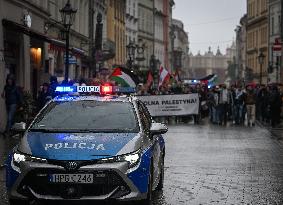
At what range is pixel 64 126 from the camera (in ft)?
33.4

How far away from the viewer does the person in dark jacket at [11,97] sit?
2291 centimetres

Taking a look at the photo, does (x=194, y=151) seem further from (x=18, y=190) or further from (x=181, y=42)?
(x=181, y=42)

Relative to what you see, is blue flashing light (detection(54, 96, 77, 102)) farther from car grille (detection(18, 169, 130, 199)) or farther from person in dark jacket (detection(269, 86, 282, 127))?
person in dark jacket (detection(269, 86, 282, 127))

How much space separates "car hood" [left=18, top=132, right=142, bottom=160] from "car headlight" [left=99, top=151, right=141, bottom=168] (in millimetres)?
43

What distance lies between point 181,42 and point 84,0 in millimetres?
118971

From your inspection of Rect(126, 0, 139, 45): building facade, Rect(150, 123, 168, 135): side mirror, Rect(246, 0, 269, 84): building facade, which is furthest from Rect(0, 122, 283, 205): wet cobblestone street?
Rect(246, 0, 269, 84): building facade

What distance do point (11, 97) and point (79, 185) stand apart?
1437 centimetres

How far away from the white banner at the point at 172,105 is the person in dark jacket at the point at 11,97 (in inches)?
505

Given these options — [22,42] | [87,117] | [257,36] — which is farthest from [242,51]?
[87,117]

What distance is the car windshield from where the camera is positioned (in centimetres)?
1011

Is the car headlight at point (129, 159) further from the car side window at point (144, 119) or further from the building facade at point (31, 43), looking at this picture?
the building facade at point (31, 43)

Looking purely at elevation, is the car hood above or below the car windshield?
below

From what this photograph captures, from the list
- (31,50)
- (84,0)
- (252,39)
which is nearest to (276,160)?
(31,50)

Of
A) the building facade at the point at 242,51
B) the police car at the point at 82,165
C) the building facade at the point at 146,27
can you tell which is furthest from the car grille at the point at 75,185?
the building facade at the point at 242,51
